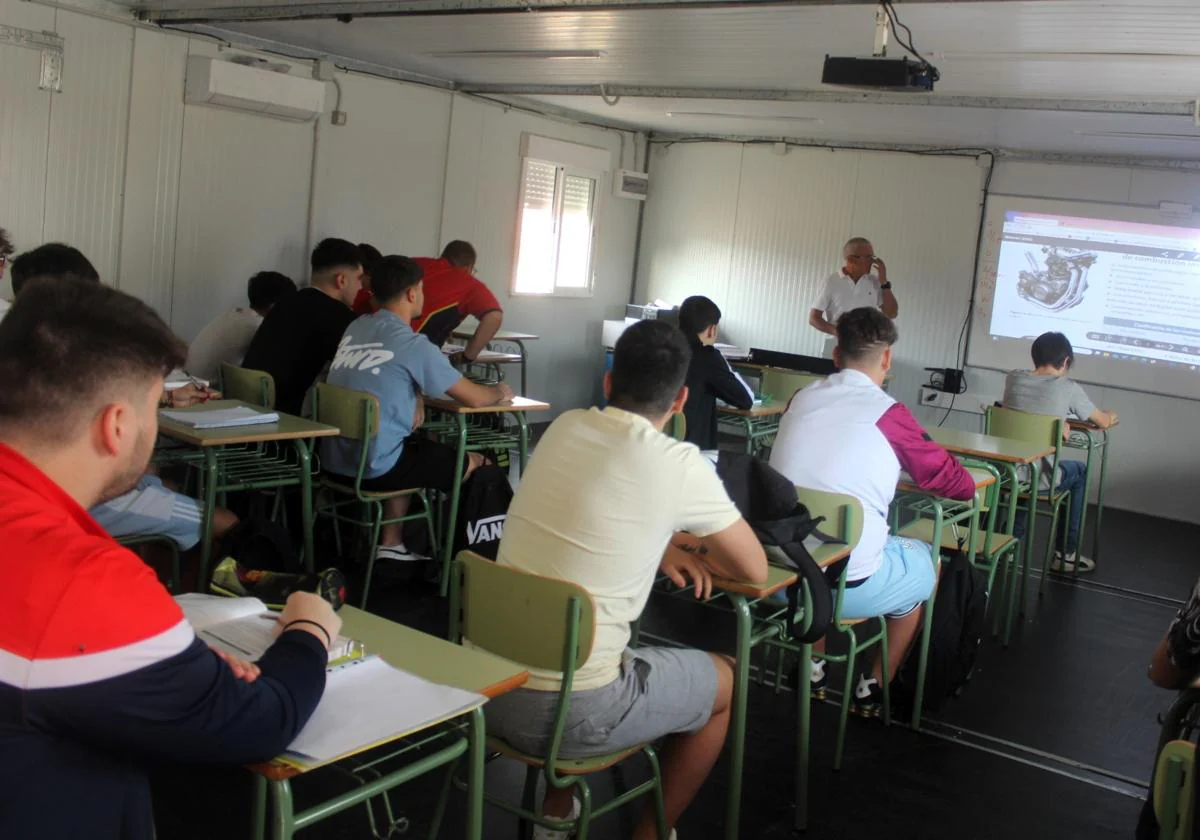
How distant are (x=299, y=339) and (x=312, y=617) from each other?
339 cm

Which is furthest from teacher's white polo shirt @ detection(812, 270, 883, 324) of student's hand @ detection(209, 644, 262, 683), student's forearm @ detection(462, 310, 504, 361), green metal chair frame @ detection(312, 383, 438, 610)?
student's hand @ detection(209, 644, 262, 683)

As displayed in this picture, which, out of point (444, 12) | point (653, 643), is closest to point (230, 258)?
point (444, 12)

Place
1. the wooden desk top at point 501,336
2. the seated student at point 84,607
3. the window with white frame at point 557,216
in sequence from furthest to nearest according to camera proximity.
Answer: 1. the window with white frame at point 557,216
2. the wooden desk top at point 501,336
3. the seated student at point 84,607

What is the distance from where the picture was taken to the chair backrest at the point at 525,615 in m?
2.09

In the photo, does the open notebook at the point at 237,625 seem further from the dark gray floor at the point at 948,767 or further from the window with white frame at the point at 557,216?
the window with white frame at the point at 557,216

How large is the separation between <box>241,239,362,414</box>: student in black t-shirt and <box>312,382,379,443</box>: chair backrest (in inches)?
16.2

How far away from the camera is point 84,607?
1.17 m

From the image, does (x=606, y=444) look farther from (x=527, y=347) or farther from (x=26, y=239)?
(x=527, y=347)

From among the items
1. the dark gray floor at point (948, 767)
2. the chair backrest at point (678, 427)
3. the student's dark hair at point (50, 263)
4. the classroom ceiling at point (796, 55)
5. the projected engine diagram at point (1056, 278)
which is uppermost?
the classroom ceiling at point (796, 55)

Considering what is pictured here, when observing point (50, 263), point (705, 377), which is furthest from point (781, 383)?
point (50, 263)

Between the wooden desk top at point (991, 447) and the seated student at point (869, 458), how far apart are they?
2.94 ft

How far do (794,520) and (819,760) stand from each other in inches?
40.5

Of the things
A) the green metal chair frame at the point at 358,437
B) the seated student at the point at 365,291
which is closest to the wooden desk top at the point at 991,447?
the green metal chair frame at the point at 358,437

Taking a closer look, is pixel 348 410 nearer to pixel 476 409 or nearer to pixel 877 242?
pixel 476 409
